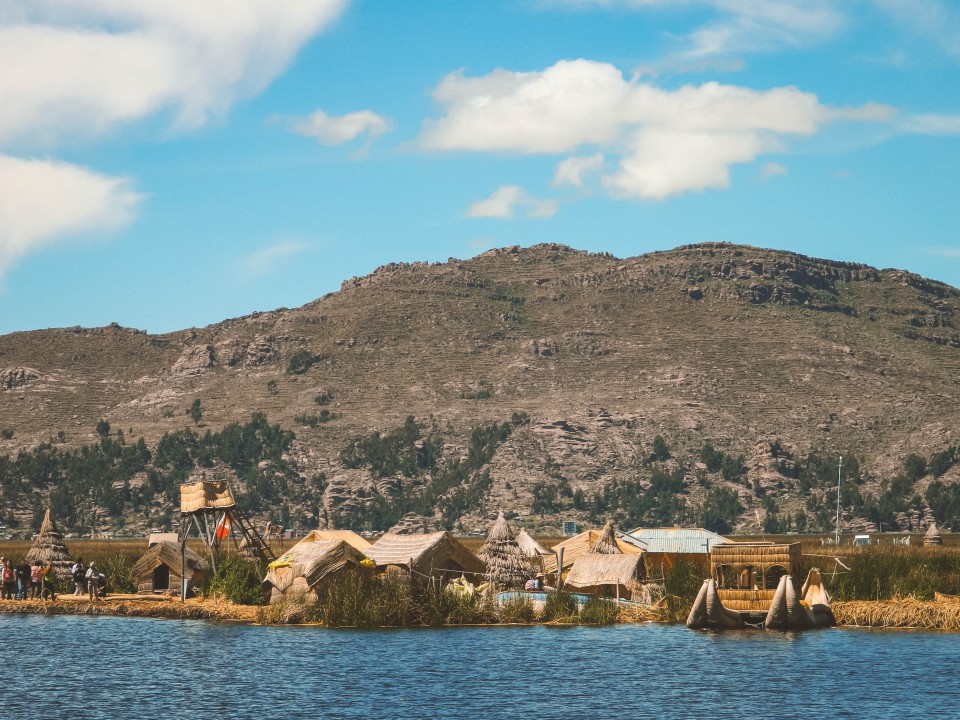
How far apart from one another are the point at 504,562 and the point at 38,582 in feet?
72.7

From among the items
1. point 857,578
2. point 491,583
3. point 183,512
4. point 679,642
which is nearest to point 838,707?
point 679,642

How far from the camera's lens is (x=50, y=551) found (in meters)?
75.5

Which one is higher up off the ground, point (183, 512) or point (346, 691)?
point (183, 512)

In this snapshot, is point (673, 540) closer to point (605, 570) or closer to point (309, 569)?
point (605, 570)

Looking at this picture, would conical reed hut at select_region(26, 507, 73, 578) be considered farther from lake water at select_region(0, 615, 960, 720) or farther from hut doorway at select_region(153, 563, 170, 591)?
lake water at select_region(0, 615, 960, 720)

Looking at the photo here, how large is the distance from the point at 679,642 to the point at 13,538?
145 meters

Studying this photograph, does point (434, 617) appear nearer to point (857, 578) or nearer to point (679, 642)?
point (679, 642)

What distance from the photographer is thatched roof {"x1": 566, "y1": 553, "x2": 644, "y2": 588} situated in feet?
221

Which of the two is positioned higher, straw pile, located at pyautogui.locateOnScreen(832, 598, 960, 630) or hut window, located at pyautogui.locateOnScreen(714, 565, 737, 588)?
hut window, located at pyautogui.locateOnScreen(714, 565, 737, 588)

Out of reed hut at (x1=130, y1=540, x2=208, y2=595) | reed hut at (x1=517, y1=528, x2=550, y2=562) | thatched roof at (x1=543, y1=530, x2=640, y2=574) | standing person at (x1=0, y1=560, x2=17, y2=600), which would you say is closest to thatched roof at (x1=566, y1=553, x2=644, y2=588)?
thatched roof at (x1=543, y1=530, x2=640, y2=574)

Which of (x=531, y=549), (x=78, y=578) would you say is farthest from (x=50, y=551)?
(x=531, y=549)

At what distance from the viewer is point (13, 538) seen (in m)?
186

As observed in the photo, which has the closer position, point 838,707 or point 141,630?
point 838,707

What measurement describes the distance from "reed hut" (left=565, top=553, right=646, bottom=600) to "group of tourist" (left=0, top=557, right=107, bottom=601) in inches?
831
